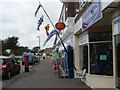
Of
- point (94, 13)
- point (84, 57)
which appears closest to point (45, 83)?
point (84, 57)

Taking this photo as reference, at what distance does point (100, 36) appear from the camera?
1616 cm

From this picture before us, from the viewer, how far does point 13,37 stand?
3725 inches

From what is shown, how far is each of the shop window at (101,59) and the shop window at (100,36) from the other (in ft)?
0.84

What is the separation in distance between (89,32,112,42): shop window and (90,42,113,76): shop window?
0.26 m

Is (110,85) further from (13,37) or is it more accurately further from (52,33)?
(13,37)

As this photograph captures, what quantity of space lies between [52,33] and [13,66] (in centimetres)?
459

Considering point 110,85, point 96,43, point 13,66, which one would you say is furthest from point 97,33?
point 13,66

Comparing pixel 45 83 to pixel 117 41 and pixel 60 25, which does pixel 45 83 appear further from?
pixel 117 41

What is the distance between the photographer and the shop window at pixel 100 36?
1554cm

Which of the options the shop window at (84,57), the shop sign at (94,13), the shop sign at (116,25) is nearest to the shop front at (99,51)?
the shop sign at (94,13)

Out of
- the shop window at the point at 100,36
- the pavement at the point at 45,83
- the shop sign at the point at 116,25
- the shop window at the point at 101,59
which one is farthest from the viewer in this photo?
the pavement at the point at 45,83

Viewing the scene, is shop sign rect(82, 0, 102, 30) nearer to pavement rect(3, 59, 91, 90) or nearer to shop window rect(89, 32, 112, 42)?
shop window rect(89, 32, 112, 42)

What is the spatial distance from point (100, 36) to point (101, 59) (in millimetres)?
1213

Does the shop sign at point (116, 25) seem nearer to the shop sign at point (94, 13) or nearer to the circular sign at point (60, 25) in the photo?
the shop sign at point (94, 13)
